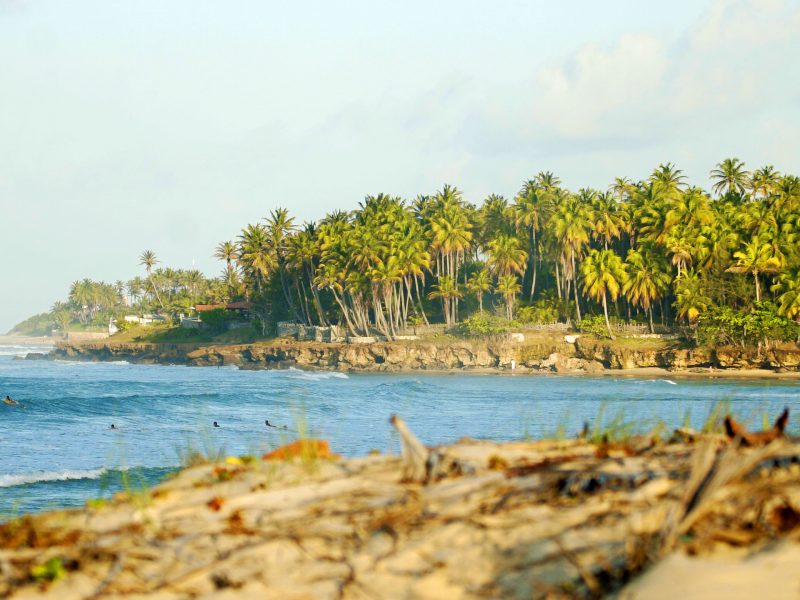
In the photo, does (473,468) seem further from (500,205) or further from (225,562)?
(500,205)

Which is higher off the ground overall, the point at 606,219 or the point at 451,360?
the point at 606,219

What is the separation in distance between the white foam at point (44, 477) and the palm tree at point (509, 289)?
2734 inches

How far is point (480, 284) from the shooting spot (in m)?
93.6

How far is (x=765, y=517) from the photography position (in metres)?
4.72

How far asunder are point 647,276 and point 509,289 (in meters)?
15.1

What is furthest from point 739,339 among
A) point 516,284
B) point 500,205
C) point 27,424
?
point 27,424

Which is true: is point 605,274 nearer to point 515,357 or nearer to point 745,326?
point 515,357

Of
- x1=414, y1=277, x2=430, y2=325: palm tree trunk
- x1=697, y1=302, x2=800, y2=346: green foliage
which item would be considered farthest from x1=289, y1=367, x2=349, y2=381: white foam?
x1=697, y1=302, x2=800, y2=346: green foliage

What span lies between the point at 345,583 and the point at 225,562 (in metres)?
0.63

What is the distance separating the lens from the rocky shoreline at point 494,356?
70.5m

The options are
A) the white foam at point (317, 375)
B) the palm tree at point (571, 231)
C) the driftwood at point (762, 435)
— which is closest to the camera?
the driftwood at point (762, 435)

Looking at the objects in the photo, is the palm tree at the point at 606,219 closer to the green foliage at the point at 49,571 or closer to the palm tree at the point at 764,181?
the palm tree at the point at 764,181

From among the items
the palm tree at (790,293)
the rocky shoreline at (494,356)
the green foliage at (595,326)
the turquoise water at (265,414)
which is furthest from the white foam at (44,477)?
the green foliage at (595,326)

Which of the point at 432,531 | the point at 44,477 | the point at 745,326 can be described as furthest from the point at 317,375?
the point at 432,531
